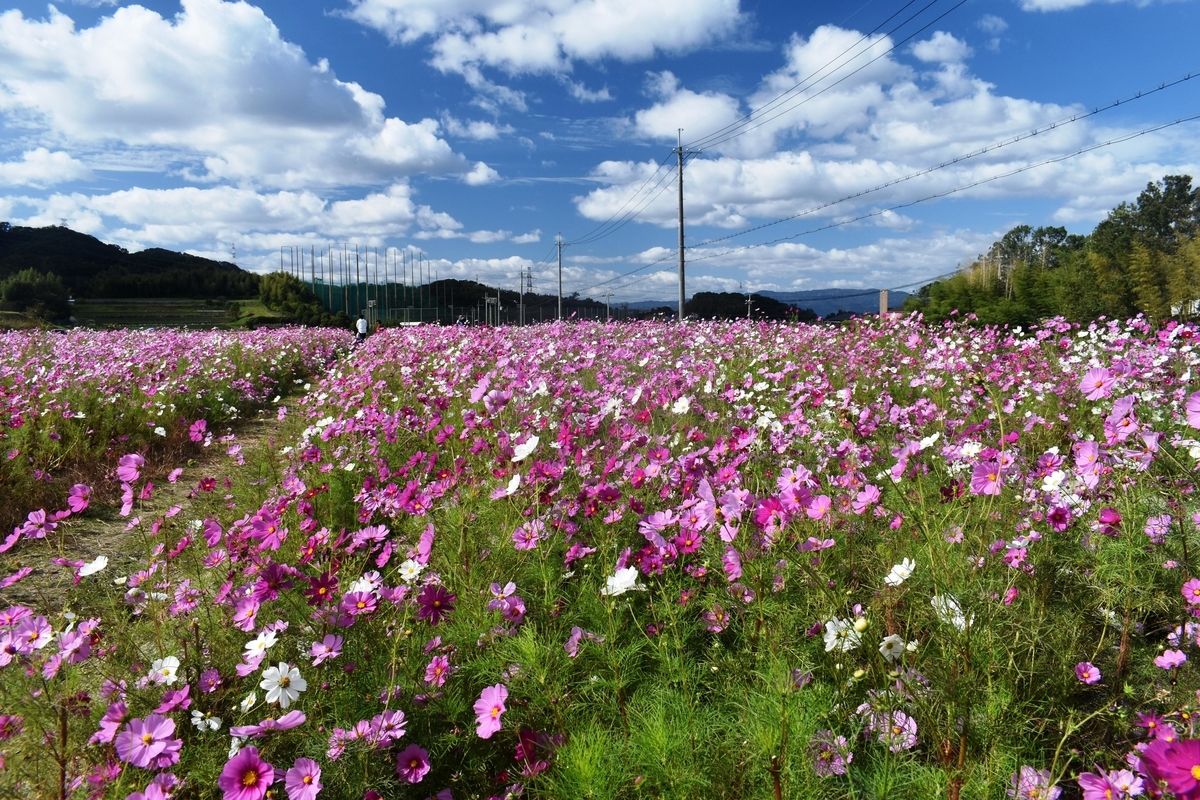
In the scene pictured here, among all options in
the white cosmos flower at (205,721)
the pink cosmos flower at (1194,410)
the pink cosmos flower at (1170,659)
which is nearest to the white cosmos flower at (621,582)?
the white cosmos flower at (205,721)

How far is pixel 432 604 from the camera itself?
1.63 meters

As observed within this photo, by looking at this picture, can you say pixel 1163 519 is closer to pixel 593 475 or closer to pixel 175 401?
pixel 593 475

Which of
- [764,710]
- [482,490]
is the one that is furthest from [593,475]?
[764,710]

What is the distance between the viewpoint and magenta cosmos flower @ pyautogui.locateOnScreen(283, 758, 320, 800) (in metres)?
1.23

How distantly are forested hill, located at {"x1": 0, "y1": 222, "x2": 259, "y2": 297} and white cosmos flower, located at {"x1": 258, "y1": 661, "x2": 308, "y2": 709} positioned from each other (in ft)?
182

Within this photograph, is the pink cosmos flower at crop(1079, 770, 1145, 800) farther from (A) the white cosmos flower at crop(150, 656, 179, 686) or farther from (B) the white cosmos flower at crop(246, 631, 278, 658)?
(A) the white cosmos flower at crop(150, 656, 179, 686)

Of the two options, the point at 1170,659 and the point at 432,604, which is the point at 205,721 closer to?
the point at 432,604

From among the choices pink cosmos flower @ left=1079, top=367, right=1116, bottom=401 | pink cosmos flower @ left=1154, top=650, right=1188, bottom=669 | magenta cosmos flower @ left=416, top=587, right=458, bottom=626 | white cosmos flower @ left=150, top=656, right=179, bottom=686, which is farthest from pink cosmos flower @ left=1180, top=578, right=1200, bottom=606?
white cosmos flower @ left=150, top=656, right=179, bottom=686

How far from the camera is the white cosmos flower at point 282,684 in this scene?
53.6 inches

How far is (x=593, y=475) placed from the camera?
2.79m

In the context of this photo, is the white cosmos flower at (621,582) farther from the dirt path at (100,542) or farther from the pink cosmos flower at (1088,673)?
the dirt path at (100,542)

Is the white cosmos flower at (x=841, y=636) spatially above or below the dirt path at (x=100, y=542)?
above

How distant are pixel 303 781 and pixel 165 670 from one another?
60 centimetres

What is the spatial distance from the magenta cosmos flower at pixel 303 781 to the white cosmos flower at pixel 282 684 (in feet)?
0.49
